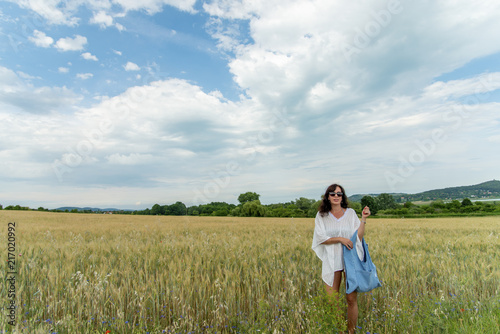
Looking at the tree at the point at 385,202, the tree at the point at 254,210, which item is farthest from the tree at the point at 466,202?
the tree at the point at 254,210

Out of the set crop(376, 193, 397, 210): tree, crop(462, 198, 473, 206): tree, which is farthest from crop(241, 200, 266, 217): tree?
crop(462, 198, 473, 206): tree

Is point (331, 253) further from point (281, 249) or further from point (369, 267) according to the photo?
point (281, 249)

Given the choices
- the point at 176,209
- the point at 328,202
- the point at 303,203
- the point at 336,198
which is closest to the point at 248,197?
the point at 303,203

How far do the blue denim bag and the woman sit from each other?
0.10 m

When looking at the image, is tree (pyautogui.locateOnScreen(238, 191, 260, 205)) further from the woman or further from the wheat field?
the woman

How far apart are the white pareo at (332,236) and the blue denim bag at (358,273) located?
0.32 feet

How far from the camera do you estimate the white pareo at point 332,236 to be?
371cm

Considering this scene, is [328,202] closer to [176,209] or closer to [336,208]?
[336,208]

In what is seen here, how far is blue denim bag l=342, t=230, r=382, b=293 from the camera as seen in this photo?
3.44m

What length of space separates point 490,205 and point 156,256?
65.4m

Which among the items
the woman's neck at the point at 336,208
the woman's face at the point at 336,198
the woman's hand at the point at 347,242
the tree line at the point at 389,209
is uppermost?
the woman's face at the point at 336,198

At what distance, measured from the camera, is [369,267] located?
140 inches

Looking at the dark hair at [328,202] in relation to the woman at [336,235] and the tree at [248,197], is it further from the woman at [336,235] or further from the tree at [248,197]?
the tree at [248,197]

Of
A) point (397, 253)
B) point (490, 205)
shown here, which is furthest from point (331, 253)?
point (490, 205)
